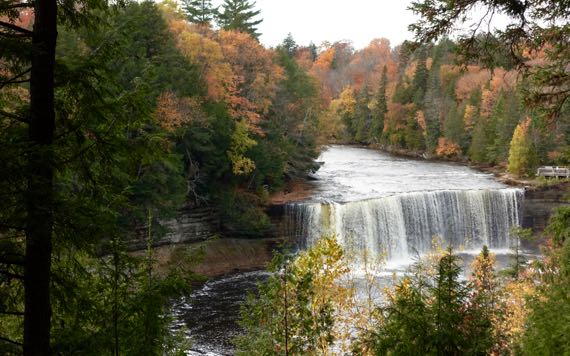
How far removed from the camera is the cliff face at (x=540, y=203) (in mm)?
35375

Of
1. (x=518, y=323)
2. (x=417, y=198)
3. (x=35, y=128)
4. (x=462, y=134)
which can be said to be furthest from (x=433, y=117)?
(x=35, y=128)

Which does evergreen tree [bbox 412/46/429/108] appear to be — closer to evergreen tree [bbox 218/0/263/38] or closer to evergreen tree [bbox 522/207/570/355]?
evergreen tree [bbox 218/0/263/38]

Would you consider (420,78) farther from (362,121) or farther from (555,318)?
(555,318)

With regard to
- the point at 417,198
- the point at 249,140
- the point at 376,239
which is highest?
the point at 249,140

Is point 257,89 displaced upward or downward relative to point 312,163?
upward

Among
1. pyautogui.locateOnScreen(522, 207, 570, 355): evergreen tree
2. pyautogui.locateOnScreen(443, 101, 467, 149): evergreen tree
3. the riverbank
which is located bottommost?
the riverbank

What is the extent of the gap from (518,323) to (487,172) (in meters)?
38.3

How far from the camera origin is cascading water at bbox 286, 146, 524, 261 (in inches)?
1209

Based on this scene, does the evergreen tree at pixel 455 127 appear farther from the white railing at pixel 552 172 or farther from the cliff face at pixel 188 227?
the cliff face at pixel 188 227

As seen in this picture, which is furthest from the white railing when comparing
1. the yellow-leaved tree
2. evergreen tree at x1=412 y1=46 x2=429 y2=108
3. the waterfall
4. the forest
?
evergreen tree at x1=412 y1=46 x2=429 y2=108

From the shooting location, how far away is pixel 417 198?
32.8 metres

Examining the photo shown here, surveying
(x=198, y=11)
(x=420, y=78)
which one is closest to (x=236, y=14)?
(x=198, y=11)

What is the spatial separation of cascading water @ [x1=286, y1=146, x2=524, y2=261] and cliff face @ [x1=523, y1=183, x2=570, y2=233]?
2.83 feet

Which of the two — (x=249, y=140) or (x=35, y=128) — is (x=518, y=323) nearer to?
(x=35, y=128)
